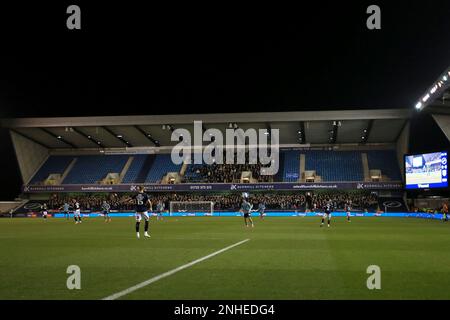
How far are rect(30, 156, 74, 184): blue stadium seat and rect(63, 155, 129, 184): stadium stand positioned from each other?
198cm

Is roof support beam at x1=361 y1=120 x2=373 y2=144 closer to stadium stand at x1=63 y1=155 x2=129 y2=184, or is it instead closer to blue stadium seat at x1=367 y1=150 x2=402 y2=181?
blue stadium seat at x1=367 y1=150 x2=402 y2=181

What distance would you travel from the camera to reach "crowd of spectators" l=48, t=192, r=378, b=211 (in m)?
57.7

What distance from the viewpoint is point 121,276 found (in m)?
9.09

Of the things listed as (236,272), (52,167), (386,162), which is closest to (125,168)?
(52,167)

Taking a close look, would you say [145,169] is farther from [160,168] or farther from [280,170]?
[280,170]

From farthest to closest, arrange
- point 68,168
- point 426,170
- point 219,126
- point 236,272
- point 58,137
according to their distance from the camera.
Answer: point 68,168 → point 58,137 → point 219,126 → point 426,170 → point 236,272

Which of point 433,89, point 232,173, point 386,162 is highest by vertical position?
point 433,89

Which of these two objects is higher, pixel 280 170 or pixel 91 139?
pixel 91 139

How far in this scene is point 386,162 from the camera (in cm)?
6488

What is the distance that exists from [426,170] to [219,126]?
2812cm

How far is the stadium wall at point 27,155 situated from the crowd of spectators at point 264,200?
251 inches

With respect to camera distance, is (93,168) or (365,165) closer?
(365,165)

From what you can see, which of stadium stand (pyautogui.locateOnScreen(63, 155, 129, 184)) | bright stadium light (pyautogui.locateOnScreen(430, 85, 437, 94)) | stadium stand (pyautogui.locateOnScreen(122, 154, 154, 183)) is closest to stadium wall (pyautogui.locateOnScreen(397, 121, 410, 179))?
bright stadium light (pyautogui.locateOnScreen(430, 85, 437, 94))
